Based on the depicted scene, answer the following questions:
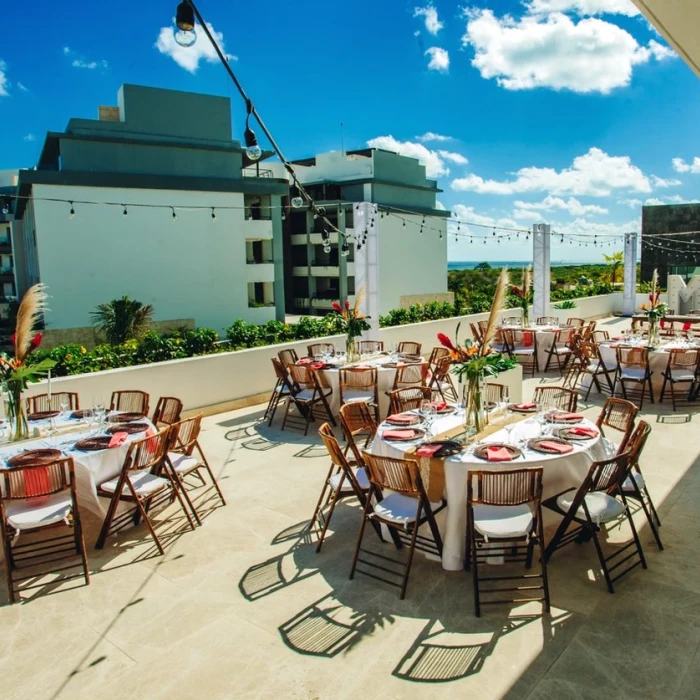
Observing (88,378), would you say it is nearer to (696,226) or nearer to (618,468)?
(618,468)

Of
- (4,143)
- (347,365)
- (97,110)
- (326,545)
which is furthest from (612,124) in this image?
(4,143)

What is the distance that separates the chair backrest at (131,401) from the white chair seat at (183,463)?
121 centimetres

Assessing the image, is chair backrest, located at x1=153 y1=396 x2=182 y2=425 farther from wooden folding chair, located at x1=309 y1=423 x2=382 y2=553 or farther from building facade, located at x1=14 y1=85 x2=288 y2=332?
building facade, located at x1=14 y1=85 x2=288 y2=332

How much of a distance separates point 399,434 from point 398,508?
668 millimetres

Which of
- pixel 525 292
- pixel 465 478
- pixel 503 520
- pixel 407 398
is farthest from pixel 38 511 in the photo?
pixel 525 292

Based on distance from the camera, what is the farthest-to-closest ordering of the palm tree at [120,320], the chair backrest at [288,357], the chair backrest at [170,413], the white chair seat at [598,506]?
the palm tree at [120,320]
the chair backrest at [288,357]
the chair backrest at [170,413]
the white chair seat at [598,506]

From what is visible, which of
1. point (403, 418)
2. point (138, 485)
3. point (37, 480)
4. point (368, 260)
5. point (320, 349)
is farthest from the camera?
point (368, 260)

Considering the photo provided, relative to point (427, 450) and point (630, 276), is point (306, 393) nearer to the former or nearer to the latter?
point (427, 450)

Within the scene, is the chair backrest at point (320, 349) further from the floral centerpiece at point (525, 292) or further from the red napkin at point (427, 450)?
the red napkin at point (427, 450)

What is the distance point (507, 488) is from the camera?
3490 mm

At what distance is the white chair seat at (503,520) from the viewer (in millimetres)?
3439

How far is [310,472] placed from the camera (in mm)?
5738

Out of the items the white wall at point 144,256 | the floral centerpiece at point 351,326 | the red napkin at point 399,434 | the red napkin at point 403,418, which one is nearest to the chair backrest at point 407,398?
the red napkin at point 403,418

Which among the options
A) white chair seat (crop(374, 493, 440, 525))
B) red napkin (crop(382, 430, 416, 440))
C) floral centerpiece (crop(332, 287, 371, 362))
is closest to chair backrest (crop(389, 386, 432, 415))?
red napkin (crop(382, 430, 416, 440))
